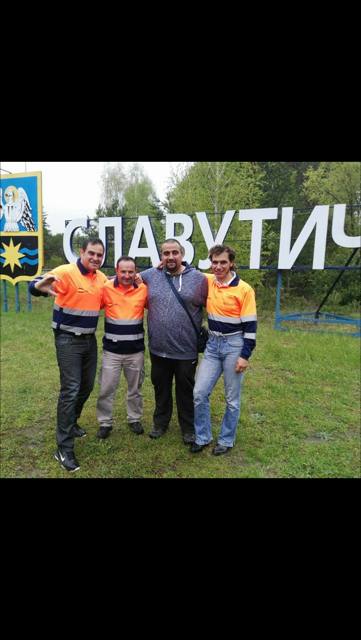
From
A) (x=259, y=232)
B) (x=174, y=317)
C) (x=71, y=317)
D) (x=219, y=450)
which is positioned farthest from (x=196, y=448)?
(x=259, y=232)

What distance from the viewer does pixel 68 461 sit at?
3.21m

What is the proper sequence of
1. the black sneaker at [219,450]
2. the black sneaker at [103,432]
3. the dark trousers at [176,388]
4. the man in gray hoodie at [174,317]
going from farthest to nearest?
the black sneaker at [103,432] → the black sneaker at [219,450] → the dark trousers at [176,388] → the man in gray hoodie at [174,317]

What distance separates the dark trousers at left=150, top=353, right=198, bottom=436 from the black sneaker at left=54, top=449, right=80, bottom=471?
88 cm

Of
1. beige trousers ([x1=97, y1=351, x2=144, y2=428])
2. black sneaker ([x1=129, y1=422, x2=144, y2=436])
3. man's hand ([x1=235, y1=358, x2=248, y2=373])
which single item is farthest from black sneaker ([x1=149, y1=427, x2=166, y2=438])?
man's hand ([x1=235, y1=358, x2=248, y2=373])

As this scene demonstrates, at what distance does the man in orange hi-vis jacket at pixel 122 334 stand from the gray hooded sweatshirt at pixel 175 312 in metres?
0.14

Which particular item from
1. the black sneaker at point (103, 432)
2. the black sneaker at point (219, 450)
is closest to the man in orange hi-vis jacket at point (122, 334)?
the black sneaker at point (103, 432)

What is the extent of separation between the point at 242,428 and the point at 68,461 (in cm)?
186

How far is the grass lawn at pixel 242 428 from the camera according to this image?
329cm

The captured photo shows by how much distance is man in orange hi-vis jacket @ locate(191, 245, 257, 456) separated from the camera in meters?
3.08

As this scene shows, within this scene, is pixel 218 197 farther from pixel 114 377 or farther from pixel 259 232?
pixel 114 377

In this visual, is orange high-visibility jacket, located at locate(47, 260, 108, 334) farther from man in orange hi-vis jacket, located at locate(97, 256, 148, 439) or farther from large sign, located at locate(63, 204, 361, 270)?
large sign, located at locate(63, 204, 361, 270)

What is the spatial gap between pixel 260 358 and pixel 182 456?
153 inches

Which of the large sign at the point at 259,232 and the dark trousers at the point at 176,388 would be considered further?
the large sign at the point at 259,232

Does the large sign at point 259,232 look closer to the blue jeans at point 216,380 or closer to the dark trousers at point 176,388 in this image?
the dark trousers at point 176,388
